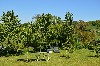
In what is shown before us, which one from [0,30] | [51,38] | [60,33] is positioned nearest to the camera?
[0,30]

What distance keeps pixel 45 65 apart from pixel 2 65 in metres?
5.60

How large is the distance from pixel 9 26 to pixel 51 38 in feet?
36.5

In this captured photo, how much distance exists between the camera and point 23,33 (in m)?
39.3

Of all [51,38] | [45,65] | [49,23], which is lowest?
[45,65]

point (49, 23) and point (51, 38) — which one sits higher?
point (49, 23)

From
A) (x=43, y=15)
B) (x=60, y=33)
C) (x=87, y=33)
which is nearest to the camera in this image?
(x=43, y=15)

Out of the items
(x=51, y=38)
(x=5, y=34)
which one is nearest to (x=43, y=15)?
(x=51, y=38)

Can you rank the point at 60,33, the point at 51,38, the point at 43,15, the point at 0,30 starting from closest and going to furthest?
the point at 0,30, the point at 43,15, the point at 51,38, the point at 60,33

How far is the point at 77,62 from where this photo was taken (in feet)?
101

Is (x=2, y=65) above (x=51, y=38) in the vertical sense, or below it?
below

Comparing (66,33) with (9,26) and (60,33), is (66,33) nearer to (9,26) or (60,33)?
(60,33)

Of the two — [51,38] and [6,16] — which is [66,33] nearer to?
[51,38]

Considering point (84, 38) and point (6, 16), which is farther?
point (84, 38)

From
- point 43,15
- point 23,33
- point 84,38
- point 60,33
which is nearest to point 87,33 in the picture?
point 84,38
